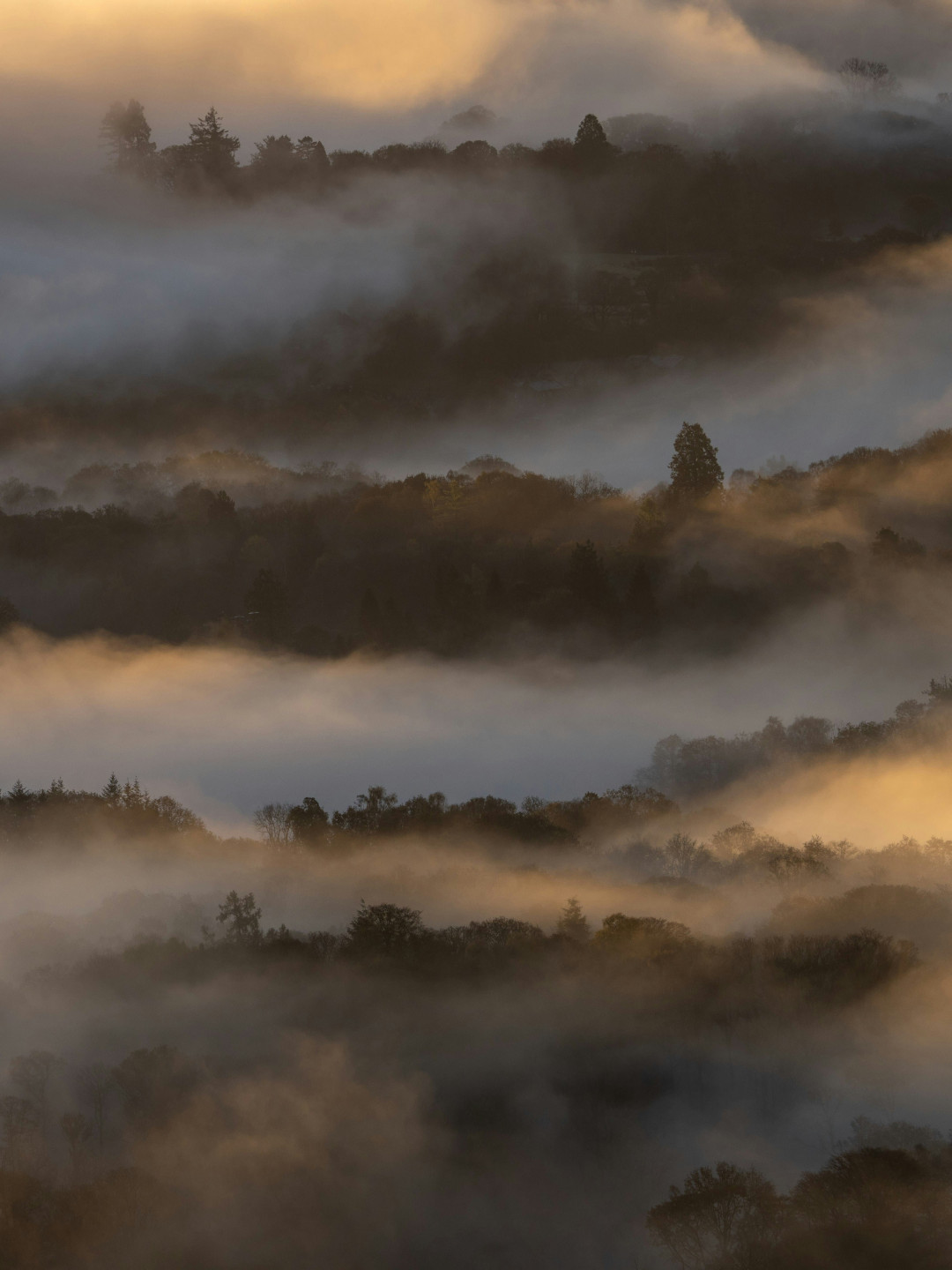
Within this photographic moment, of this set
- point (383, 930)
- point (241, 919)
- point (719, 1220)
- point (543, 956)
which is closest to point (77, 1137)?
point (241, 919)

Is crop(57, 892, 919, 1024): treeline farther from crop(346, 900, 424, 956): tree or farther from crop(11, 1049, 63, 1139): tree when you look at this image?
crop(11, 1049, 63, 1139): tree

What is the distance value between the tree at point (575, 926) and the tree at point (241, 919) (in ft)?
129

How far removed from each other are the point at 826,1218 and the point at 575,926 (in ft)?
189

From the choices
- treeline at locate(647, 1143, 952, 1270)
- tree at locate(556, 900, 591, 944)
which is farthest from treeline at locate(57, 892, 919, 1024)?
treeline at locate(647, 1143, 952, 1270)

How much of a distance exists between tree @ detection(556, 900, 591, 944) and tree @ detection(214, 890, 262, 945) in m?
39.3

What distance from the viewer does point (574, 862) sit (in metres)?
192

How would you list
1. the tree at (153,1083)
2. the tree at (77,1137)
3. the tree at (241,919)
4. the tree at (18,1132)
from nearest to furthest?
the tree at (18,1132) → the tree at (77,1137) → the tree at (153,1083) → the tree at (241,919)

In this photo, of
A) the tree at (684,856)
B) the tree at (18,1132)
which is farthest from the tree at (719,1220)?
the tree at (18,1132)

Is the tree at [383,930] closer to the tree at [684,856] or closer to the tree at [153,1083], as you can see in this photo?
the tree at [153,1083]

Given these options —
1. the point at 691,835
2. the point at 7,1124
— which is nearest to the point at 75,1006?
the point at 7,1124

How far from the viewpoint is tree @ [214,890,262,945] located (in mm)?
182875

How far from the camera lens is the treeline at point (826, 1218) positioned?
12500 centimetres

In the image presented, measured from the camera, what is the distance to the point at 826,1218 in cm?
12650

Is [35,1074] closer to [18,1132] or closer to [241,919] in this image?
[18,1132]
